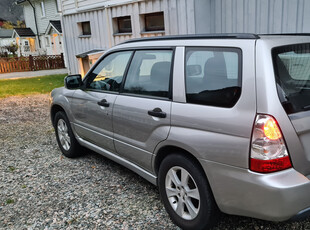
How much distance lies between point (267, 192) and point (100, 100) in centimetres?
227

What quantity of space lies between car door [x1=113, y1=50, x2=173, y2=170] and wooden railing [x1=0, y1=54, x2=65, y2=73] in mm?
20046

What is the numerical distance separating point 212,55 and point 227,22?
5154mm

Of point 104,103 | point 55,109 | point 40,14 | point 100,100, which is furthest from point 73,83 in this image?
point 40,14

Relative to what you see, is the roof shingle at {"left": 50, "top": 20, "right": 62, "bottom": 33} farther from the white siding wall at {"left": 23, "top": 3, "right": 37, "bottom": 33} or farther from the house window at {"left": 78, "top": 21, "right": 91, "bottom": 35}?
the house window at {"left": 78, "top": 21, "right": 91, "bottom": 35}

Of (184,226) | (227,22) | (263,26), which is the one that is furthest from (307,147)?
(227,22)

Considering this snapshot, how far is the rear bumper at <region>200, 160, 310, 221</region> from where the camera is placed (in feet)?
6.80

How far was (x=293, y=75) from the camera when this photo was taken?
7.85 ft

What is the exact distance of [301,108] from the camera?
2.20m

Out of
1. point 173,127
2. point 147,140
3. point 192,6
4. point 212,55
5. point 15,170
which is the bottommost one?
point 15,170

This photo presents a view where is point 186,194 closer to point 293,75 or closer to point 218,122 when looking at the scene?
point 218,122

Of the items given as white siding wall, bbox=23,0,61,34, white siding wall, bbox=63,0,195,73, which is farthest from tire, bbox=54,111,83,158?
white siding wall, bbox=23,0,61,34

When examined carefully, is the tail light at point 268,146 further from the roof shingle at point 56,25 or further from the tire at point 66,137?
the roof shingle at point 56,25

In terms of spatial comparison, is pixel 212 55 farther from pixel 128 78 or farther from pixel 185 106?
pixel 128 78

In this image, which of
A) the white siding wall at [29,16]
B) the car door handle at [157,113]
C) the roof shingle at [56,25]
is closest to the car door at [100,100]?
the car door handle at [157,113]
